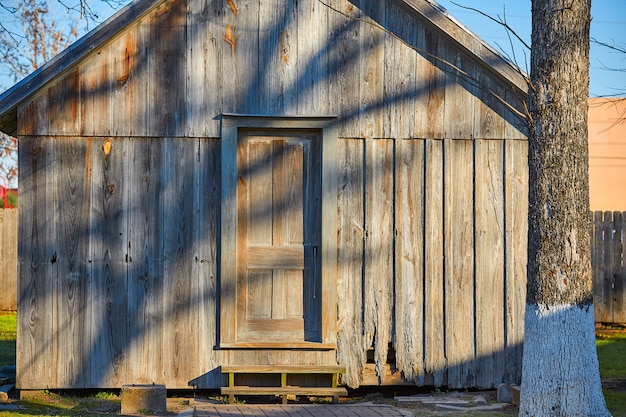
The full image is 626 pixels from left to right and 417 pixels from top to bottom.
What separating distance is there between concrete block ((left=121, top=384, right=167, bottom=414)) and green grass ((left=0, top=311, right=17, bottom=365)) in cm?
405

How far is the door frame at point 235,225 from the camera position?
904 centimetres

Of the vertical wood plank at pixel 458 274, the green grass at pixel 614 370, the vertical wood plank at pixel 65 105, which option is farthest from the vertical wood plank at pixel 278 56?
the green grass at pixel 614 370

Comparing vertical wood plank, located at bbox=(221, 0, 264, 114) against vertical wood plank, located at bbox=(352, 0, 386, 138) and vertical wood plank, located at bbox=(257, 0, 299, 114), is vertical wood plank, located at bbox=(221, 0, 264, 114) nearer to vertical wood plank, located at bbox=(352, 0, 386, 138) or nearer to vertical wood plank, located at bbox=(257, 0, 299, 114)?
vertical wood plank, located at bbox=(257, 0, 299, 114)

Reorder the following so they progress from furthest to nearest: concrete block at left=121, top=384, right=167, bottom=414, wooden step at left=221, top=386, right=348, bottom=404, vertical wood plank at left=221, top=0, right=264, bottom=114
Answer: vertical wood plank at left=221, top=0, right=264, bottom=114
wooden step at left=221, top=386, right=348, bottom=404
concrete block at left=121, top=384, right=167, bottom=414

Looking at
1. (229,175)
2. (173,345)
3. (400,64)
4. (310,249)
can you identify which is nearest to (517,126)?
(400,64)

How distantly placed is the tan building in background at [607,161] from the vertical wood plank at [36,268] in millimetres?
20602

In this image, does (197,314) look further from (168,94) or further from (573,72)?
(573,72)

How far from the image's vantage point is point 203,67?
9141mm

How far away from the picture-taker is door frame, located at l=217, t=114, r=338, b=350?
904cm

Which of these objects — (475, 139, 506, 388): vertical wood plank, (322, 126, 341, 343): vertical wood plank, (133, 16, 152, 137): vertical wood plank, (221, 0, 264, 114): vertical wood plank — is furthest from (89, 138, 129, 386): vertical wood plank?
(475, 139, 506, 388): vertical wood plank

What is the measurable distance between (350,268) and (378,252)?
0.36m

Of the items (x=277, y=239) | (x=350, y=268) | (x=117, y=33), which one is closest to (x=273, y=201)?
(x=277, y=239)

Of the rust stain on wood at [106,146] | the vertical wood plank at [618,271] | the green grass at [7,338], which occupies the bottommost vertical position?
the green grass at [7,338]

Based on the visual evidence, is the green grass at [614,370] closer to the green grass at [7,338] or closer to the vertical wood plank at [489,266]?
the vertical wood plank at [489,266]
